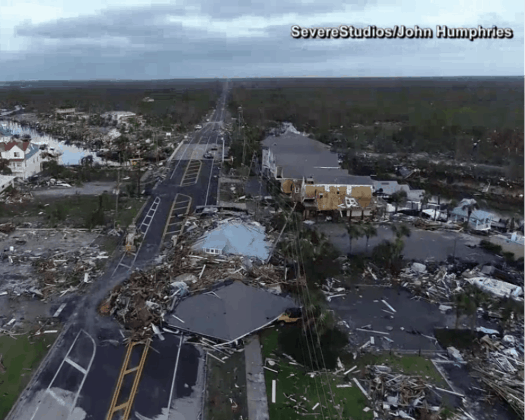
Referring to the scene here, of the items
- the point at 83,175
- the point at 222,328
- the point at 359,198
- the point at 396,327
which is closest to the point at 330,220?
the point at 359,198

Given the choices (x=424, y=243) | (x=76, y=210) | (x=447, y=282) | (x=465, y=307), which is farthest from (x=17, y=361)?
(x=424, y=243)

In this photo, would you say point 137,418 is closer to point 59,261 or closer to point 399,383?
point 399,383

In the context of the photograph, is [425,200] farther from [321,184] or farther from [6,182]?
[6,182]

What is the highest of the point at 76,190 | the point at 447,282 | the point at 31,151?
the point at 31,151

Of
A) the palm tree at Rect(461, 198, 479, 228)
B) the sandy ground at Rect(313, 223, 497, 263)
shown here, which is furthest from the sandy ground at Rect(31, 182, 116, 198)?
the palm tree at Rect(461, 198, 479, 228)

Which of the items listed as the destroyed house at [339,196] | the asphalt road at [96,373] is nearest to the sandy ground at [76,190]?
the destroyed house at [339,196]
